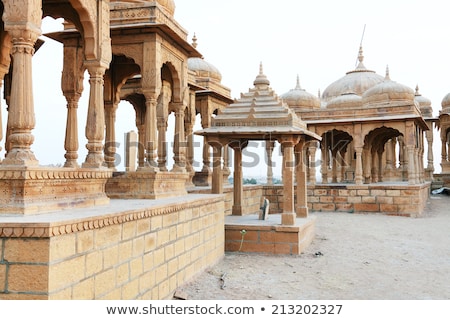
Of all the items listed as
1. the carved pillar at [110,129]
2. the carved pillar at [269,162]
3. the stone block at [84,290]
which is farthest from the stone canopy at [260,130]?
the carved pillar at [269,162]

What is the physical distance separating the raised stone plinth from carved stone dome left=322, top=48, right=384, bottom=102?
2248cm

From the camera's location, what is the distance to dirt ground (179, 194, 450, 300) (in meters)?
6.25

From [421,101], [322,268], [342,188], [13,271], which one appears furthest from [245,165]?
[421,101]

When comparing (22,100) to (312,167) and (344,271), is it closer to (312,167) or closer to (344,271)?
(344,271)

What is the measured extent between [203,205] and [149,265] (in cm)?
240

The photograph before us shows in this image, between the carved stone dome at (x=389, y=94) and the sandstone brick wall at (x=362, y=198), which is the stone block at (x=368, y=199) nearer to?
the sandstone brick wall at (x=362, y=198)

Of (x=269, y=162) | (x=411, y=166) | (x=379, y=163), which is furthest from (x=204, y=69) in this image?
(x=379, y=163)

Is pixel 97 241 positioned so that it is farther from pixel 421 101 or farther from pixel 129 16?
pixel 421 101

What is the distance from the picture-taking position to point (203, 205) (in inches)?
295

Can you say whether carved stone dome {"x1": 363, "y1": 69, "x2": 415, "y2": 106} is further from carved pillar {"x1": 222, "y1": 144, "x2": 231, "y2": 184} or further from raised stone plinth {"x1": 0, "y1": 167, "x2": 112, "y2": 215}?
raised stone plinth {"x1": 0, "y1": 167, "x2": 112, "y2": 215}

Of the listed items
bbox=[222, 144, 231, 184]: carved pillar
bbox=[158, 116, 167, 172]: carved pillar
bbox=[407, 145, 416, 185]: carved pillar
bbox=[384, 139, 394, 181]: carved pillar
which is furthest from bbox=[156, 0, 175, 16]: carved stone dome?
bbox=[384, 139, 394, 181]: carved pillar

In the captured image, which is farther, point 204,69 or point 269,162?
point 269,162

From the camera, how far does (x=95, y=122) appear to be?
579 cm

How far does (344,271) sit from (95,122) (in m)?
4.82
